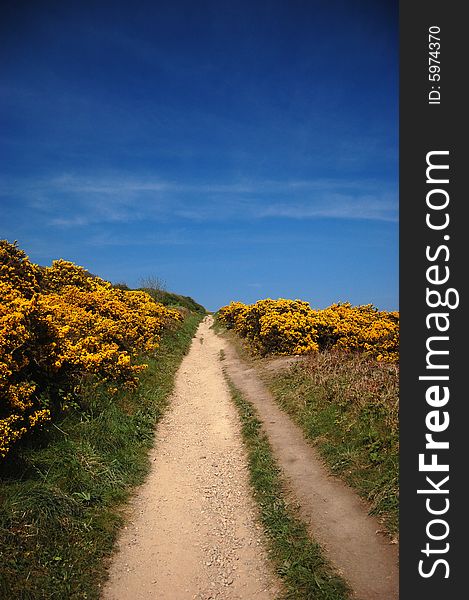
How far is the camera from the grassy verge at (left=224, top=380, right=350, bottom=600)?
4.63 m

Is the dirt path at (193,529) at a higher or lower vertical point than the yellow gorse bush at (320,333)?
lower

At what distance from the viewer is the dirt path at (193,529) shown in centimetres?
494

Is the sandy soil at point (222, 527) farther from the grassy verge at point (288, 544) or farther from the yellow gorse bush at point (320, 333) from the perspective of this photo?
the yellow gorse bush at point (320, 333)

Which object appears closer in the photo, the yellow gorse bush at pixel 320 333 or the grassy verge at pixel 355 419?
the grassy verge at pixel 355 419

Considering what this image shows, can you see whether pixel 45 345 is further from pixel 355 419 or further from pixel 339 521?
pixel 355 419

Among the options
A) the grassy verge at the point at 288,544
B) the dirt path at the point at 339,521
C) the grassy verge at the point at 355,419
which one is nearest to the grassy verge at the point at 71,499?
the grassy verge at the point at 288,544

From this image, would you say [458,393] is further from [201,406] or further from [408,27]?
[201,406]

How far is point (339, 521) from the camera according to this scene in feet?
19.5

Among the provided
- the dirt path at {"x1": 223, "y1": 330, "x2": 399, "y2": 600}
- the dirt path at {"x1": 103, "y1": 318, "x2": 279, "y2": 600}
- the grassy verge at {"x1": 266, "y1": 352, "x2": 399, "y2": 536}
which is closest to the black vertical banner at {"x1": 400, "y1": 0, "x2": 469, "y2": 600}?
the dirt path at {"x1": 223, "y1": 330, "x2": 399, "y2": 600}

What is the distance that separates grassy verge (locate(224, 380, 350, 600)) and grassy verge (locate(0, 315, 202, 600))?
222cm

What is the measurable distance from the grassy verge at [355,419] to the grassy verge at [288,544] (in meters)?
1.14

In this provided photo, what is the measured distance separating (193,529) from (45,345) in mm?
4982

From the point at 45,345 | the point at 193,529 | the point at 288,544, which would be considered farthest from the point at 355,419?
the point at 45,345

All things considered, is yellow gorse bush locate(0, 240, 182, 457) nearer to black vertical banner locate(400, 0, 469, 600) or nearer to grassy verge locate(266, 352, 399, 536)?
grassy verge locate(266, 352, 399, 536)
